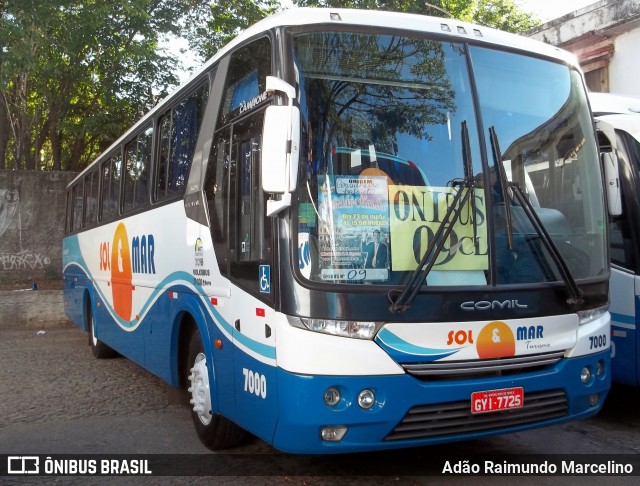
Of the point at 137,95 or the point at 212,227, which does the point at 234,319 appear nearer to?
the point at 212,227

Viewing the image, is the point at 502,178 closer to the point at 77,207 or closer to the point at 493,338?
the point at 493,338

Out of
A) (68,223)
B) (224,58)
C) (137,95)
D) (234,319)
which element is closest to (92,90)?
(137,95)

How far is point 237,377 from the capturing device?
14.1ft

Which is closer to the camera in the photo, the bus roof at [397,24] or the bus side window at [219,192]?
the bus roof at [397,24]

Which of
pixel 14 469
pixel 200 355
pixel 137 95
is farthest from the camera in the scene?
pixel 137 95

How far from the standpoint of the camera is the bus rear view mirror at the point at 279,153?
3574 millimetres

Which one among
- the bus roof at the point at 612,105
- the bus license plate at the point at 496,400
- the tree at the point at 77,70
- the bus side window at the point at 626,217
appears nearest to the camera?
the bus license plate at the point at 496,400

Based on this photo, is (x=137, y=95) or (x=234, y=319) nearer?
(x=234, y=319)

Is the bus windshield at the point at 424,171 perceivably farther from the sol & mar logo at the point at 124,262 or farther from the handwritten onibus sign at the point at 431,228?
the sol & mar logo at the point at 124,262

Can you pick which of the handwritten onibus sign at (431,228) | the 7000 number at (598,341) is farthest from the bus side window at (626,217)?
the handwritten onibus sign at (431,228)

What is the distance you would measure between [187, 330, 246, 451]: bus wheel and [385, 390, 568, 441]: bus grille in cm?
154

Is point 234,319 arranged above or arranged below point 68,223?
below

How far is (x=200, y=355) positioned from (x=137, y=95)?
12655 millimetres

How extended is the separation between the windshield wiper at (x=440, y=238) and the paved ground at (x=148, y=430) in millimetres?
1418
